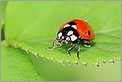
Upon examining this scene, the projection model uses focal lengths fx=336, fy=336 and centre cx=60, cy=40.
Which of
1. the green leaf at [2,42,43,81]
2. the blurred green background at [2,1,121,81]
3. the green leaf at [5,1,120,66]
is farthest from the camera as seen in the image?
the blurred green background at [2,1,121,81]

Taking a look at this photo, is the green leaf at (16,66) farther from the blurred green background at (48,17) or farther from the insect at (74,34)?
the insect at (74,34)

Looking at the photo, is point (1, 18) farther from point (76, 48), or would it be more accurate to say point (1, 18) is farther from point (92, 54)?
point (92, 54)

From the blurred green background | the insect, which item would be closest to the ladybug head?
the insect

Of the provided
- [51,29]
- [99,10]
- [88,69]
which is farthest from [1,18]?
[88,69]

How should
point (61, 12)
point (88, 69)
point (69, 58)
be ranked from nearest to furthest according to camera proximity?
1. point (69, 58)
2. point (61, 12)
3. point (88, 69)

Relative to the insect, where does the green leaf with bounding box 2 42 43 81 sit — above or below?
below

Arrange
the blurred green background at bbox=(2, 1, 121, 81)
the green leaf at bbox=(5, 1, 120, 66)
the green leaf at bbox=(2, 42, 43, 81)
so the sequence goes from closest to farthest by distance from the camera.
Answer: the green leaf at bbox=(2, 42, 43, 81) < the green leaf at bbox=(5, 1, 120, 66) < the blurred green background at bbox=(2, 1, 121, 81)

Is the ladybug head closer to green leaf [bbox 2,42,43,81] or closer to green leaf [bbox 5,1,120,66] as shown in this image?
green leaf [bbox 5,1,120,66]
